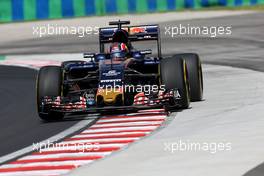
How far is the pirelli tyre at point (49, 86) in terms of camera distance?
1485cm

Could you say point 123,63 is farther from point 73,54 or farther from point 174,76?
point 73,54

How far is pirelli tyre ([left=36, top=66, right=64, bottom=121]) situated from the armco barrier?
23629 mm

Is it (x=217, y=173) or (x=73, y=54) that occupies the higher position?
(x=217, y=173)

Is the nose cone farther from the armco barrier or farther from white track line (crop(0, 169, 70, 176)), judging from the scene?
the armco barrier

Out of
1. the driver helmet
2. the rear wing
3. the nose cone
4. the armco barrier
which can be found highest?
the rear wing

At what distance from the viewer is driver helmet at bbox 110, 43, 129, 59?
52.0 feet

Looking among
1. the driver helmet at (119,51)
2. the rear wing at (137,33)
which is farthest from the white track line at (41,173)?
the rear wing at (137,33)

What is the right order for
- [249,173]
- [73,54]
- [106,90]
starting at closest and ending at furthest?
[249,173] → [106,90] → [73,54]

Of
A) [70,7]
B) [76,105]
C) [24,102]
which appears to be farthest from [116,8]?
[76,105]

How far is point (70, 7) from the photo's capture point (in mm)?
39156

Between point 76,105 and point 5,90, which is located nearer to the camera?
point 76,105

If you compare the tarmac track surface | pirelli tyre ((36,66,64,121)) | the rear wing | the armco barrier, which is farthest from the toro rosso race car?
the armco barrier

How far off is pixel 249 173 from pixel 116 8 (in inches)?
1193

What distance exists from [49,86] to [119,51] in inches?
61.1
